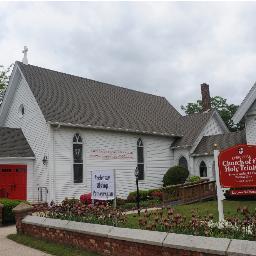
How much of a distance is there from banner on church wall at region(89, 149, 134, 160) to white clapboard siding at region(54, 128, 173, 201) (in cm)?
17

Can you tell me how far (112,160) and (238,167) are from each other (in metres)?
16.6

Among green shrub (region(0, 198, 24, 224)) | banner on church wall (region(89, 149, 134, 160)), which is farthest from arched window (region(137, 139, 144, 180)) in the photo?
green shrub (region(0, 198, 24, 224))

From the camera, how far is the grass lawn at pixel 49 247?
10344 millimetres

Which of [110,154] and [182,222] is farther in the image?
[110,154]

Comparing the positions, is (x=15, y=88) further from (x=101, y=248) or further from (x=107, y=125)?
(x=101, y=248)

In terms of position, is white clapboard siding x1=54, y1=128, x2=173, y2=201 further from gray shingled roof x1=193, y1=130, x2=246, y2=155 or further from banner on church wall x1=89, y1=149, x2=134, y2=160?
gray shingled roof x1=193, y1=130, x2=246, y2=155

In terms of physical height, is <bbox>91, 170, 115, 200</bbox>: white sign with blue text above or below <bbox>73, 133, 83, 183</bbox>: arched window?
below

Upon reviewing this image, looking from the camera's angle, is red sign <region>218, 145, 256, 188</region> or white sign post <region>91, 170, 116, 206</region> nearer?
red sign <region>218, 145, 256, 188</region>

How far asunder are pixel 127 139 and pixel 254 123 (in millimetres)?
10368

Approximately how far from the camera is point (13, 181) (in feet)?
77.3

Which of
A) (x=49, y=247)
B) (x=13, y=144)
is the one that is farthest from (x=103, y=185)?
(x=13, y=144)

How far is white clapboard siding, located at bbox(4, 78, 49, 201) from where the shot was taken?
23.0m

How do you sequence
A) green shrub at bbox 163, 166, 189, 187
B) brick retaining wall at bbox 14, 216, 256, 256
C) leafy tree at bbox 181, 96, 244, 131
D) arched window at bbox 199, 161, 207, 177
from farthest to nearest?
leafy tree at bbox 181, 96, 244, 131 < arched window at bbox 199, 161, 207, 177 < green shrub at bbox 163, 166, 189, 187 < brick retaining wall at bbox 14, 216, 256, 256

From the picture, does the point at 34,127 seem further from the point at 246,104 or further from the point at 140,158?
the point at 246,104
